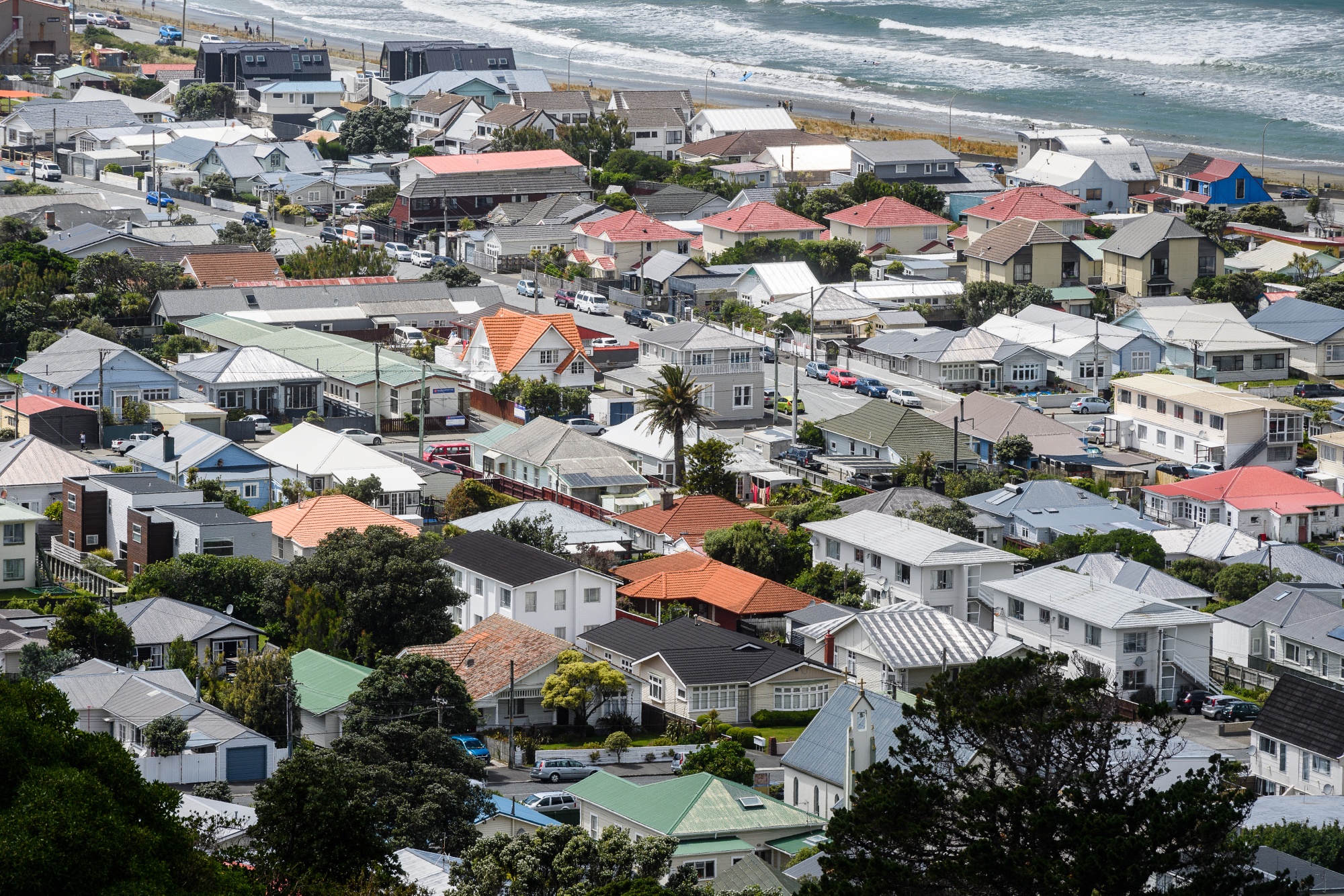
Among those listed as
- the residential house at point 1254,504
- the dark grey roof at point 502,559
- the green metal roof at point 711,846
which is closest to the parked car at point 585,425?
the dark grey roof at point 502,559

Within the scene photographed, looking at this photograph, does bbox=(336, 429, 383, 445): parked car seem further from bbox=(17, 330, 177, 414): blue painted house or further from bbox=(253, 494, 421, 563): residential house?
bbox=(253, 494, 421, 563): residential house

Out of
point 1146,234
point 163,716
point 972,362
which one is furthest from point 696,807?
point 1146,234

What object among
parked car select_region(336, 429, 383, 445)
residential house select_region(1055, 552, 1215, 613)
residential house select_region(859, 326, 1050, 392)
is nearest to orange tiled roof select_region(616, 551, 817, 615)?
residential house select_region(1055, 552, 1215, 613)

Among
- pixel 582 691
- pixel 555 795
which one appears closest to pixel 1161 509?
pixel 582 691

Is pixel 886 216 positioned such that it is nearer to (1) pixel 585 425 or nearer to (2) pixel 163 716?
(1) pixel 585 425

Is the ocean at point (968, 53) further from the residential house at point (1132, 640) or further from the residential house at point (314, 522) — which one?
the residential house at point (314, 522)

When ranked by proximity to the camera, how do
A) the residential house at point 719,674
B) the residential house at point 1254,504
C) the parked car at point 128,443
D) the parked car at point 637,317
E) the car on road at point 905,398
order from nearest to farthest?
the residential house at point 719,674 → the residential house at point 1254,504 → the parked car at point 128,443 → the car on road at point 905,398 → the parked car at point 637,317
